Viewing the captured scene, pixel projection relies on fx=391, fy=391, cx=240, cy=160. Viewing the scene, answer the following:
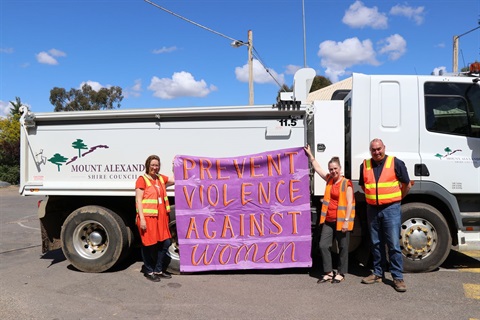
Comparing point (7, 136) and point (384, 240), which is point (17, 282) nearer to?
point (384, 240)

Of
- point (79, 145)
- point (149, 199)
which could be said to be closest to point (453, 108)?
point (149, 199)

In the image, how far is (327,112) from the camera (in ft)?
17.4

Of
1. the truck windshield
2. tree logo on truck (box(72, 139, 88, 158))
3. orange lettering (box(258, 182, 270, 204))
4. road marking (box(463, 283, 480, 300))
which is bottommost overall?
road marking (box(463, 283, 480, 300))

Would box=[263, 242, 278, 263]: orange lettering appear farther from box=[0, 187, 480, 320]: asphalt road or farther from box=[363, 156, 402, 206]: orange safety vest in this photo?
box=[363, 156, 402, 206]: orange safety vest

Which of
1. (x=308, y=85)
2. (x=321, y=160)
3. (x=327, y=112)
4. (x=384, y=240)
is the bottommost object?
(x=384, y=240)

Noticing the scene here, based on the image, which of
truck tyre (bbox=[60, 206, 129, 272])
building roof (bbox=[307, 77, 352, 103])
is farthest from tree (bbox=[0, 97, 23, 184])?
truck tyre (bbox=[60, 206, 129, 272])

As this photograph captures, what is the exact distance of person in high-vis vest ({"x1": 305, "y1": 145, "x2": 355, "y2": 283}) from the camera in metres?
5.00

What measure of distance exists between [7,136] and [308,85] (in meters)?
30.1

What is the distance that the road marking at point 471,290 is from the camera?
4.63 meters

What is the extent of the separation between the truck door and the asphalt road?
135cm

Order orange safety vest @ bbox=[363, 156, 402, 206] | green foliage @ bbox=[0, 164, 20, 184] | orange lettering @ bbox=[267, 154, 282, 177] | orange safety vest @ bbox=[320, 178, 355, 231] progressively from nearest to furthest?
orange safety vest @ bbox=[363, 156, 402, 206]
orange safety vest @ bbox=[320, 178, 355, 231]
orange lettering @ bbox=[267, 154, 282, 177]
green foliage @ bbox=[0, 164, 20, 184]

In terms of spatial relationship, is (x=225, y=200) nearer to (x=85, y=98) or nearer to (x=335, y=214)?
(x=335, y=214)

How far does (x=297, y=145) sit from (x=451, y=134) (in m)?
2.10

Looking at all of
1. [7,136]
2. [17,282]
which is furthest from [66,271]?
[7,136]
